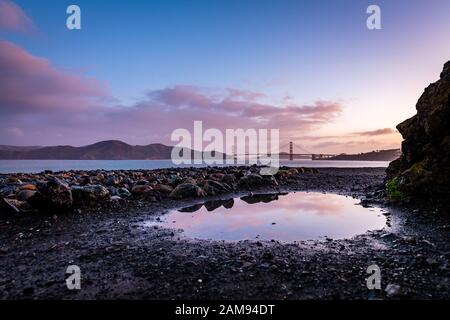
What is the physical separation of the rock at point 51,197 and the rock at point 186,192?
14.4 feet

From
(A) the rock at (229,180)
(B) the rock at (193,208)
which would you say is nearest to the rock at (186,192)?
(B) the rock at (193,208)

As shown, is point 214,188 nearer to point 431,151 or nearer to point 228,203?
point 228,203

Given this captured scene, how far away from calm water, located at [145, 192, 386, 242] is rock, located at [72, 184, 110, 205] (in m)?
2.73

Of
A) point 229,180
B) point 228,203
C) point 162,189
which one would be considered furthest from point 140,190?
point 229,180

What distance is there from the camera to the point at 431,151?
31.7 ft

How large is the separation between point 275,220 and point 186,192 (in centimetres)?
544

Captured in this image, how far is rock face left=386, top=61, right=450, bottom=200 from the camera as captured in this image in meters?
8.76

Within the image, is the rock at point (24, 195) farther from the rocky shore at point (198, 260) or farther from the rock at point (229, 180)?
the rock at point (229, 180)

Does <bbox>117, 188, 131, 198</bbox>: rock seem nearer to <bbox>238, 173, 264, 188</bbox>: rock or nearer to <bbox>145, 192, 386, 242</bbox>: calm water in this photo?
<bbox>145, 192, 386, 242</bbox>: calm water

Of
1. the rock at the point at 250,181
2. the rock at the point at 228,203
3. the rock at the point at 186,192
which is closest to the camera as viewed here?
the rock at the point at 228,203

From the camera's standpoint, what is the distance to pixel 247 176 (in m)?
17.5

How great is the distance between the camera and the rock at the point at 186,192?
12.5 meters
